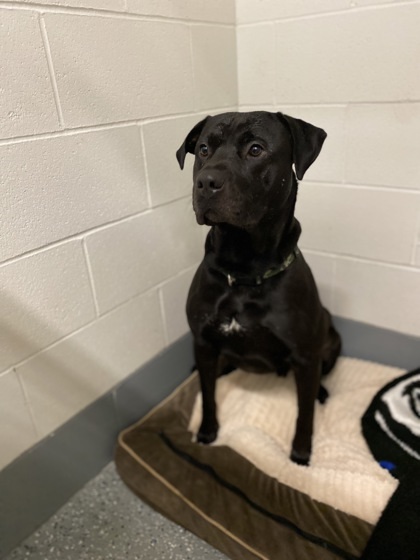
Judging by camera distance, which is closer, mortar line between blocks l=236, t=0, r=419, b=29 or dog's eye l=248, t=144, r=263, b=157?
dog's eye l=248, t=144, r=263, b=157

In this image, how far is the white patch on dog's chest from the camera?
1388 millimetres

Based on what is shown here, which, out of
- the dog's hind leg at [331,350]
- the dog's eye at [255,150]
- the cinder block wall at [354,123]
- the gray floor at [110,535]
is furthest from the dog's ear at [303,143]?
the gray floor at [110,535]

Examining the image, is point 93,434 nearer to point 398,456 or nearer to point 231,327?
point 231,327

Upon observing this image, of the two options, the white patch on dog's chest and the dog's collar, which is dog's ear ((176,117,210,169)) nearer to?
the dog's collar

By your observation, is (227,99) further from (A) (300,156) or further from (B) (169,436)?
(B) (169,436)

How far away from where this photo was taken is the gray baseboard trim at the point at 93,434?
144 cm

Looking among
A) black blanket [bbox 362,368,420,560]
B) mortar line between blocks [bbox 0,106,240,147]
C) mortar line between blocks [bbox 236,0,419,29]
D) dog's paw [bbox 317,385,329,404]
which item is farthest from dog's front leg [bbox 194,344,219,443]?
mortar line between blocks [bbox 236,0,419,29]

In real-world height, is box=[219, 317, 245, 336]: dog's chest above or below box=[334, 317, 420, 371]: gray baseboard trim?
above

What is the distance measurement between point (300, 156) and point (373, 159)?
1.93 ft

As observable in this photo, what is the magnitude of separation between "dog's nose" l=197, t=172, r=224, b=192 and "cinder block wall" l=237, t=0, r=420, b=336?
2.71 feet

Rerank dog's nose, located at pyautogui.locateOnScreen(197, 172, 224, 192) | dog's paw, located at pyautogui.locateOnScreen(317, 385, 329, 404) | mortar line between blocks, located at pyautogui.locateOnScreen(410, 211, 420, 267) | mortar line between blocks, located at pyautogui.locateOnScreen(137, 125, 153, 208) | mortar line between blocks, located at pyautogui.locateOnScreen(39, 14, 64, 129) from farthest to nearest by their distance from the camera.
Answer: dog's paw, located at pyautogui.locateOnScreen(317, 385, 329, 404) < mortar line between blocks, located at pyautogui.locateOnScreen(410, 211, 420, 267) < mortar line between blocks, located at pyautogui.locateOnScreen(137, 125, 153, 208) < mortar line between blocks, located at pyautogui.locateOnScreen(39, 14, 64, 129) < dog's nose, located at pyautogui.locateOnScreen(197, 172, 224, 192)

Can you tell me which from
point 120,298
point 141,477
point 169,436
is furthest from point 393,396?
point 120,298

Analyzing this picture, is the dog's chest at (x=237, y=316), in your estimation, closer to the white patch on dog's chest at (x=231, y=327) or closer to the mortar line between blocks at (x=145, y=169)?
the white patch on dog's chest at (x=231, y=327)

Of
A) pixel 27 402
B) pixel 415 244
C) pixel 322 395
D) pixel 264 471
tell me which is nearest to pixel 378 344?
pixel 322 395
